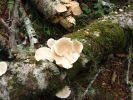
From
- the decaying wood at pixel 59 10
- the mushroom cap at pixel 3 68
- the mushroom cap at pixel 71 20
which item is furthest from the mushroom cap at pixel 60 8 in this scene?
the mushroom cap at pixel 3 68

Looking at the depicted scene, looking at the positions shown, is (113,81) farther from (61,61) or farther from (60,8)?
(61,61)

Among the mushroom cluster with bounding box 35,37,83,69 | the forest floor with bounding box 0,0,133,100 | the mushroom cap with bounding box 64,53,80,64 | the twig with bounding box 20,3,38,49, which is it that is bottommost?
the forest floor with bounding box 0,0,133,100

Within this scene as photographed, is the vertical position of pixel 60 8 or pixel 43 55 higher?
pixel 43 55

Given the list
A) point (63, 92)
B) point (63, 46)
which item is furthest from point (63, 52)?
point (63, 92)

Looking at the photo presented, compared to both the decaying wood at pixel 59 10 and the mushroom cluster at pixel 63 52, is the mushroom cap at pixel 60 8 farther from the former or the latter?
the mushroom cluster at pixel 63 52

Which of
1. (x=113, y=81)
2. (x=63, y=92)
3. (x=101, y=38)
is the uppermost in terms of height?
(x=101, y=38)

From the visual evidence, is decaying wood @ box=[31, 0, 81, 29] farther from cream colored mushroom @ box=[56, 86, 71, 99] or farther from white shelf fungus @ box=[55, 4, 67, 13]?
cream colored mushroom @ box=[56, 86, 71, 99]

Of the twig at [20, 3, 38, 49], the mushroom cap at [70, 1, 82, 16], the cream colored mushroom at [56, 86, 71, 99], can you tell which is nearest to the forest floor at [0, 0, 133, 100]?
the twig at [20, 3, 38, 49]
